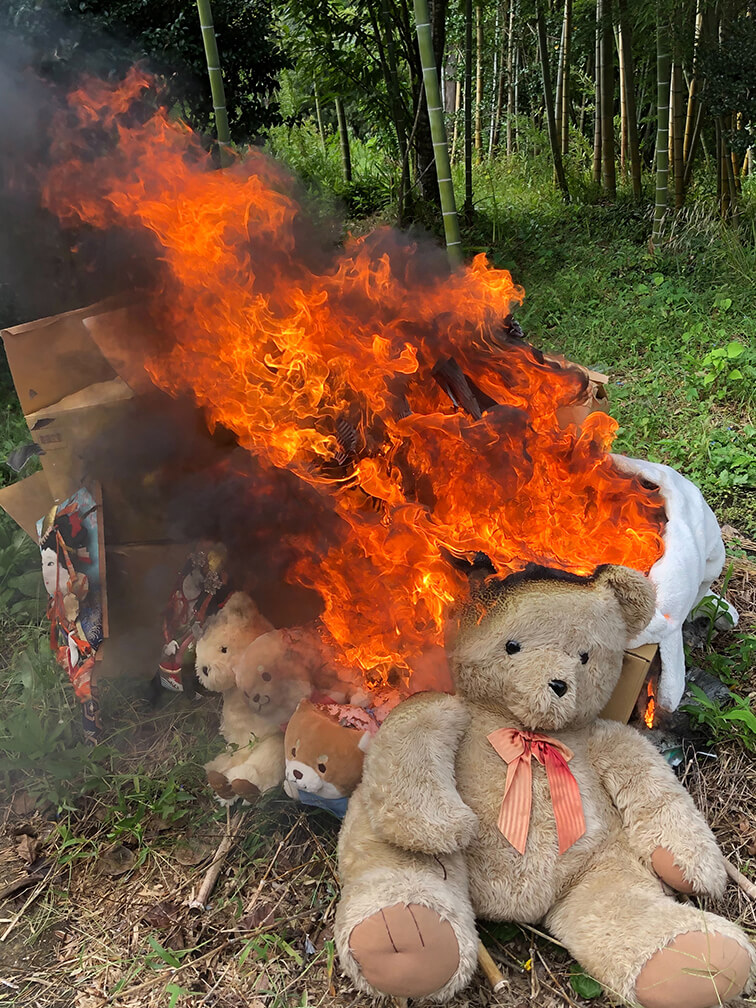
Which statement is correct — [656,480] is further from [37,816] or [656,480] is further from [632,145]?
[632,145]

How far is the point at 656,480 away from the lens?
2.62 m

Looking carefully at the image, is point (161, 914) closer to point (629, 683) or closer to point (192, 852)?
point (192, 852)

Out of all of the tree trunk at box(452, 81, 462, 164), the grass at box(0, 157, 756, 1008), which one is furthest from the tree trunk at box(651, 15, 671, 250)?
the tree trunk at box(452, 81, 462, 164)

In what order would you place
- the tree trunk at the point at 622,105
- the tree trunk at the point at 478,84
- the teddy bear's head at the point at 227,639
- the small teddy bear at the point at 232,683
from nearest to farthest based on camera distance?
the small teddy bear at the point at 232,683
the teddy bear's head at the point at 227,639
the tree trunk at the point at 622,105
the tree trunk at the point at 478,84

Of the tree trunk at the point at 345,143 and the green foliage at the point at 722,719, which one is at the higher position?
the tree trunk at the point at 345,143

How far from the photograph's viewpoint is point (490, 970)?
6.05 feet

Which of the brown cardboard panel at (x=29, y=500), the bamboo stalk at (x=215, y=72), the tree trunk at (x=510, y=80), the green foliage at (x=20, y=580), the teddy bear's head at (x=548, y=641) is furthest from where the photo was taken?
the tree trunk at (x=510, y=80)

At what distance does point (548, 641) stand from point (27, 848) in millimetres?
1781

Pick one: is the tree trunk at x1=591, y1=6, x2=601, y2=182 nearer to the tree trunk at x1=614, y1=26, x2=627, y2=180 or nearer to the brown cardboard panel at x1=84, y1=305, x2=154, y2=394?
the tree trunk at x1=614, y1=26, x2=627, y2=180

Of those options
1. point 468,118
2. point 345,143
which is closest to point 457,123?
point 345,143

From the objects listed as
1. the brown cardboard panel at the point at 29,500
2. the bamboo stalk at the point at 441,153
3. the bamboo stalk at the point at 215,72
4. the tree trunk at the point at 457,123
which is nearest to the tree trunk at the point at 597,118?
the tree trunk at the point at 457,123

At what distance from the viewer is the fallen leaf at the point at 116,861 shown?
7.49ft

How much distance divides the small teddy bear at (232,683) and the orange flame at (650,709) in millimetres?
1189

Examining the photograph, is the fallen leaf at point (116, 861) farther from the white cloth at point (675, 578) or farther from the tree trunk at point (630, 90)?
the tree trunk at point (630, 90)
